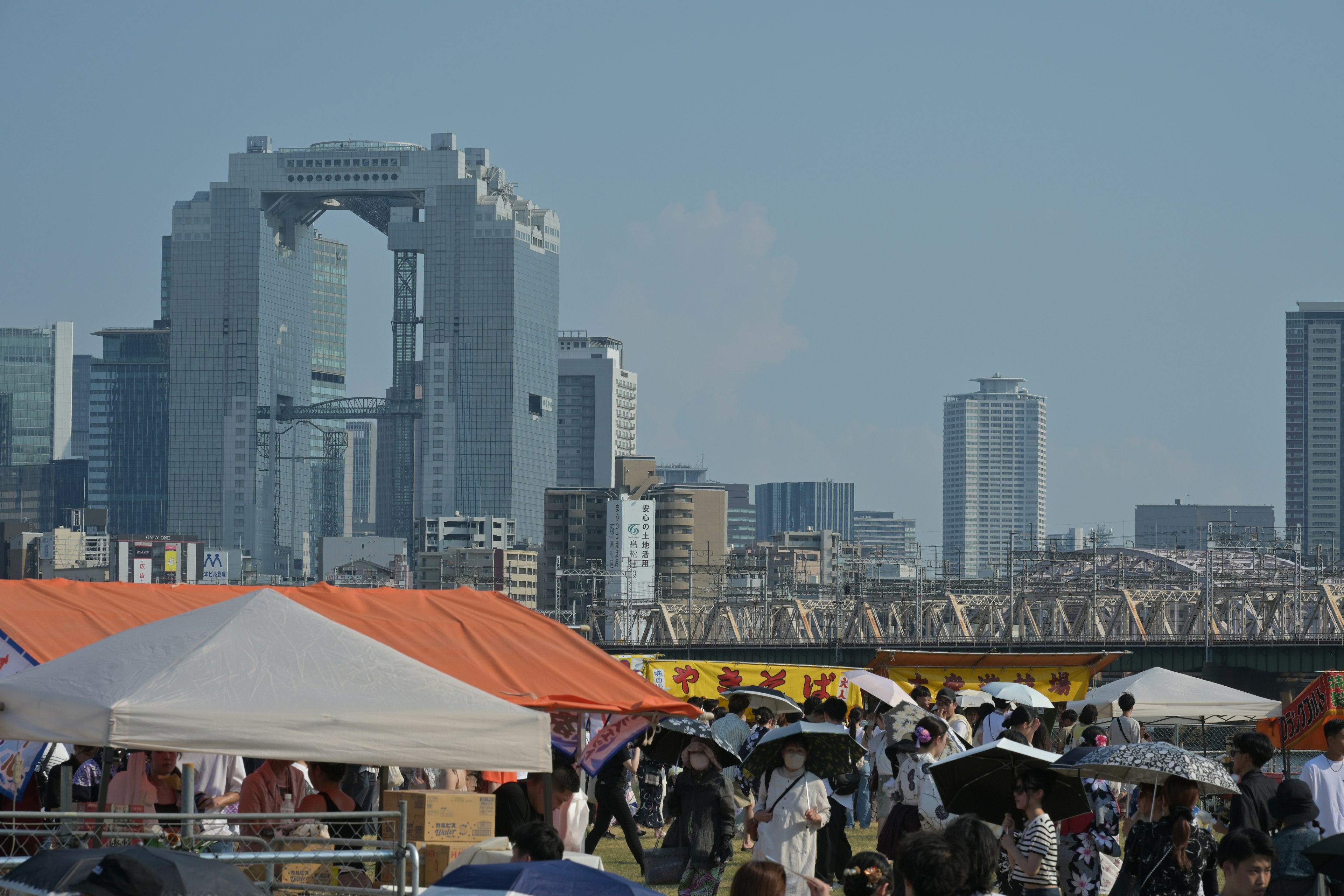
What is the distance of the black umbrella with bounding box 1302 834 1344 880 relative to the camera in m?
8.41

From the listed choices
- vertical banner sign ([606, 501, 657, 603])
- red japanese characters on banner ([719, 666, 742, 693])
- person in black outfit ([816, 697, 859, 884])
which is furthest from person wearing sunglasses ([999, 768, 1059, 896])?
vertical banner sign ([606, 501, 657, 603])

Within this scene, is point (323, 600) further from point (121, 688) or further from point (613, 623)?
point (613, 623)

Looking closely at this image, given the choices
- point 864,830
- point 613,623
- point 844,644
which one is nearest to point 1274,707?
point 864,830

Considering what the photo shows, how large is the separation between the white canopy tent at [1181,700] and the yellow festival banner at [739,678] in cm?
820

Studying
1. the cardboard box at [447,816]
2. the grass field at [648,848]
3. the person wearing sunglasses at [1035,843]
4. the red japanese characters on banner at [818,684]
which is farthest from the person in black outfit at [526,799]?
the red japanese characters on banner at [818,684]

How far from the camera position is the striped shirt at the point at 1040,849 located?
34.7ft

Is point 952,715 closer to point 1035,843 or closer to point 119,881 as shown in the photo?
point 1035,843

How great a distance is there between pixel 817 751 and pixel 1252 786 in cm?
310

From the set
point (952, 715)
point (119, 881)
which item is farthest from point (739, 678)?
point (119, 881)

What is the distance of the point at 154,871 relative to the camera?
6.63m

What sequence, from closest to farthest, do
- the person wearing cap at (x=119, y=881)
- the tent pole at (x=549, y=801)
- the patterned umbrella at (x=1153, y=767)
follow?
the person wearing cap at (x=119, y=881), the patterned umbrella at (x=1153, y=767), the tent pole at (x=549, y=801)

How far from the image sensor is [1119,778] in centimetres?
1068

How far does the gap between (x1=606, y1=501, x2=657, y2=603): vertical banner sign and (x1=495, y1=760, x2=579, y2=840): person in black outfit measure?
165m

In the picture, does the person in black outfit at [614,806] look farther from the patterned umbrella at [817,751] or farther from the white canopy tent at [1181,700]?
the white canopy tent at [1181,700]
